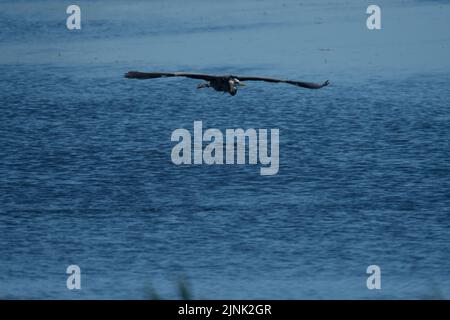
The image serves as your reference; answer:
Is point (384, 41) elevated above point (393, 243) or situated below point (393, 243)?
above

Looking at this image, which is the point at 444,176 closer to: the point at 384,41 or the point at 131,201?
the point at 131,201

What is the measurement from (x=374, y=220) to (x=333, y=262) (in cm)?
227

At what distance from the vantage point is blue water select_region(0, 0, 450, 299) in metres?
23.4

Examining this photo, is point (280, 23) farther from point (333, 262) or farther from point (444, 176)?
point (333, 262)

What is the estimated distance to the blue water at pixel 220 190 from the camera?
920 inches

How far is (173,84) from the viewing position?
35625 mm

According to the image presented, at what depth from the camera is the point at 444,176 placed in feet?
92.5

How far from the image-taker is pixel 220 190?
27.7 m
